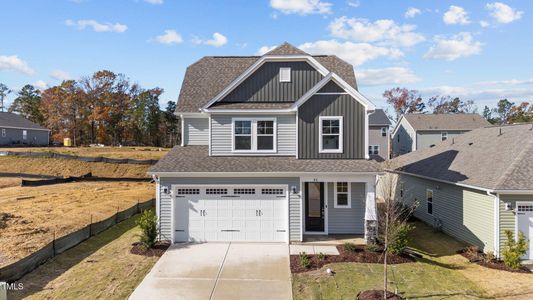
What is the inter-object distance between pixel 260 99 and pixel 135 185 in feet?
62.0

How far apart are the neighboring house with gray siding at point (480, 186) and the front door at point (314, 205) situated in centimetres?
585

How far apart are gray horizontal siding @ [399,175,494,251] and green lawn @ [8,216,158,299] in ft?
40.2

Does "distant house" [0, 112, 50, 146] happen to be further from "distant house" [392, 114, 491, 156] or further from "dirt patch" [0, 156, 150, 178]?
"distant house" [392, 114, 491, 156]

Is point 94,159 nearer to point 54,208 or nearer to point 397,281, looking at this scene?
point 54,208

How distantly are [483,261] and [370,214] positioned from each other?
4.09 meters

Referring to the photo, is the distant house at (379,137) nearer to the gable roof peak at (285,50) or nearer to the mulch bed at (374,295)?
the gable roof peak at (285,50)

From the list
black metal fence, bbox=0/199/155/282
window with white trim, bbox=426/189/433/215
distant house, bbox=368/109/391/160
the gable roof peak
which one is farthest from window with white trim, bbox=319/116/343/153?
distant house, bbox=368/109/391/160

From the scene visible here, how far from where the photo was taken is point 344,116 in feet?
48.6

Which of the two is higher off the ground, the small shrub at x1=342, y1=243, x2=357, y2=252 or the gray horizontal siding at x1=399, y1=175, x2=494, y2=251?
the gray horizontal siding at x1=399, y1=175, x2=494, y2=251

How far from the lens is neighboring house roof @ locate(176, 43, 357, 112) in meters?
17.0

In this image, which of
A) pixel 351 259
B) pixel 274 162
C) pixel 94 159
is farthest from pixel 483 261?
pixel 94 159

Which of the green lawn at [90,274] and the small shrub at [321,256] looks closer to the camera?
the green lawn at [90,274]

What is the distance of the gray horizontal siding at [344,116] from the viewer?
14.8 m

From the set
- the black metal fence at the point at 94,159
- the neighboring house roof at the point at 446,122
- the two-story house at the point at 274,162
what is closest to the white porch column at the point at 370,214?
the two-story house at the point at 274,162
